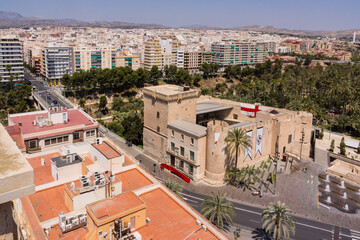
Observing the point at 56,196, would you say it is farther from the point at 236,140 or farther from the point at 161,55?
the point at 161,55

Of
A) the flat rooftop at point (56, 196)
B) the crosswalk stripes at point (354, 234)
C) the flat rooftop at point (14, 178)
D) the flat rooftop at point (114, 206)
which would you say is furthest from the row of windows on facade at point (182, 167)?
the flat rooftop at point (14, 178)

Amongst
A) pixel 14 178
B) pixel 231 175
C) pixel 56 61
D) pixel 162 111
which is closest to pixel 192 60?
pixel 56 61

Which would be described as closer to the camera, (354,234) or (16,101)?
(354,234)

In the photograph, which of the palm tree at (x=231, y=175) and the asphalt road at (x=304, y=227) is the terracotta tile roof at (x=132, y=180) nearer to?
the asphalt road at (x=304, y=227)

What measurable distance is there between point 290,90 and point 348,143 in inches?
A: 1657

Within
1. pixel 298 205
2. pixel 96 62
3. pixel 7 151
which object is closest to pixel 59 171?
pixel 7 151

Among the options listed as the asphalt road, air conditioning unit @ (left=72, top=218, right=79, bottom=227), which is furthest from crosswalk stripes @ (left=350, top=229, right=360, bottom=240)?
air conditioning unit @ (left=72, top=218, right=79, bottom=227)

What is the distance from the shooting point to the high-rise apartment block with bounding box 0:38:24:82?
10344cm

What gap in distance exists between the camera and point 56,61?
114812mm

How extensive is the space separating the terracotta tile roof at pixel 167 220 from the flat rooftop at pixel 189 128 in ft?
70.1

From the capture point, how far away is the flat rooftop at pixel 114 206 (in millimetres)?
18375

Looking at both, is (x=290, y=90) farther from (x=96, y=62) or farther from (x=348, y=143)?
(x=96, y=62)

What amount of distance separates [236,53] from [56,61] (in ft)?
292

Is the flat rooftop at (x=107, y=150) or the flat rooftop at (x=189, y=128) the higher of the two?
the flat rooftop at (x=107, y=150)
